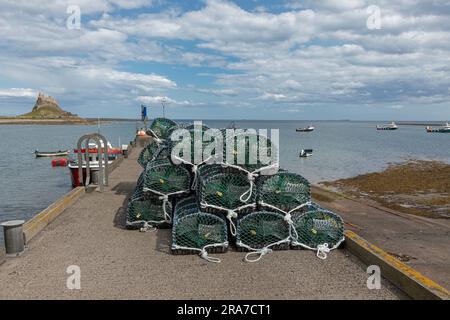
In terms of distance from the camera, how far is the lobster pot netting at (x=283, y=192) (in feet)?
26.0

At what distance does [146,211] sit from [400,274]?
5604 millimetres

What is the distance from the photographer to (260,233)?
7.47 m

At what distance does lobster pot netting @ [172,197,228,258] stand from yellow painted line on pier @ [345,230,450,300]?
2558mm

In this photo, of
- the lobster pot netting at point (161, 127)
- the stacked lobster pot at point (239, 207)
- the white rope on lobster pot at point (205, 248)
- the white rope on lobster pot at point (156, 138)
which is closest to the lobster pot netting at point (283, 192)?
the stacked lobster pot at point (239, 207)

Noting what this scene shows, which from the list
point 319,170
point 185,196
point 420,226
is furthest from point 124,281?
point 319,170

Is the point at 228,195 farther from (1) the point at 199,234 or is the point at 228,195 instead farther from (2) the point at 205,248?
(2) the point at 205,248

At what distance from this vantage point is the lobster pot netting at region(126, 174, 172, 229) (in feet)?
29.3

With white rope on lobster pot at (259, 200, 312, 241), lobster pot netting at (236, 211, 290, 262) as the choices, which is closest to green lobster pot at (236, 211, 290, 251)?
lobster pot netting at (236, 211, 290, 262)

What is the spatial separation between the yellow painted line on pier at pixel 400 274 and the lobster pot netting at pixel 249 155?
2.24 meters

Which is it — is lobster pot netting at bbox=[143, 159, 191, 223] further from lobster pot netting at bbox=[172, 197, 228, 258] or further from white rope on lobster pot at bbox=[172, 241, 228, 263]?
white rope on lobster pot at bbox=[172, 241, 228, 263]

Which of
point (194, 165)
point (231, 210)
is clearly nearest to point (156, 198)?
point (194, 165)

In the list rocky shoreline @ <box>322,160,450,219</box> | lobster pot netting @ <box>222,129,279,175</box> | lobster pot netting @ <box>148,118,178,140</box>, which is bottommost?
rocky shoreline @ <box>322,160,450,219</box>

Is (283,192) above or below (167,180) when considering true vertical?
below
